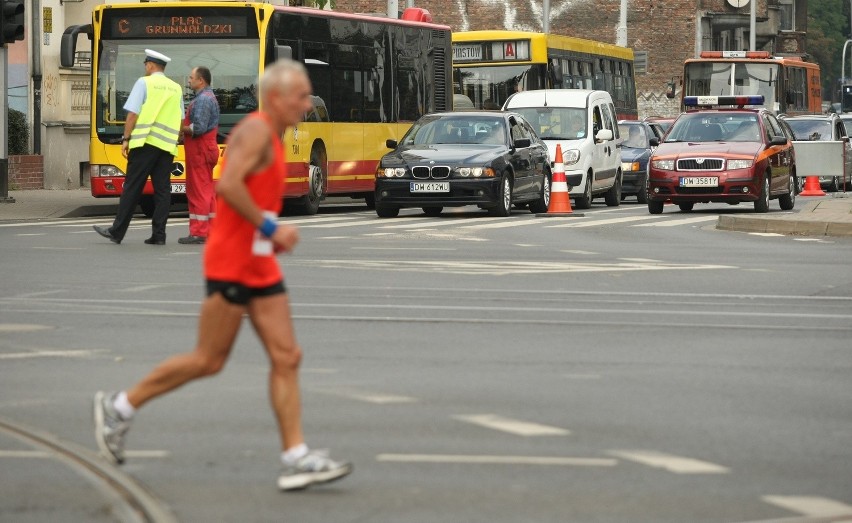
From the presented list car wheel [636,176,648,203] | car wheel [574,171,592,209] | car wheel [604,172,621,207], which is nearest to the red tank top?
car wheel [574,171,592,209]

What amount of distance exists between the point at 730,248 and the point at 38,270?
769cm

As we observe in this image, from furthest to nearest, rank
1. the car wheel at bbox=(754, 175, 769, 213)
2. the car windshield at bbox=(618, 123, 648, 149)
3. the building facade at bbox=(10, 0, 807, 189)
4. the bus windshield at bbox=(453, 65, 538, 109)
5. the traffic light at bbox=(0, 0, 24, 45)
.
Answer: the building facade at bbox=(10, 0, 807, 189) → the bus windshield at bbox=(453, 65, 538, 109) → the car windshield at bbox=(618, 123, 648, 149) → the car wheel at bbox=(754, 175, 769, 213) → the traffic light at bbox=(0, 0, 24, 45)

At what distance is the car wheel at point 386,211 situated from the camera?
27.7 m

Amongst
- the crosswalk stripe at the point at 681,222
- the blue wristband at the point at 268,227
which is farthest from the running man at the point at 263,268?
the crosswalk stripe at the point at 681,222

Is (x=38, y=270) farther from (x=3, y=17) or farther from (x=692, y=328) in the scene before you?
(x=3, y=17)

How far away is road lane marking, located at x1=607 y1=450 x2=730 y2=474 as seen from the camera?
729cm

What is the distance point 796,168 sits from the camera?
32.8 m

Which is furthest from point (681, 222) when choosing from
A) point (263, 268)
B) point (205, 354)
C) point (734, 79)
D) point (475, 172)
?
point (734, 79)

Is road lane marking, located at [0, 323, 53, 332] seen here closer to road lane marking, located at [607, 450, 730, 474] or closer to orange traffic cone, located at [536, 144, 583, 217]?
road lane marking, located at [607, 450, 730, 474]

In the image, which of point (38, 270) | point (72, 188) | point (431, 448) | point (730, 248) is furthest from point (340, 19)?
point (431, 448)

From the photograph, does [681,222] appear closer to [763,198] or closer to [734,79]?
[763,198]

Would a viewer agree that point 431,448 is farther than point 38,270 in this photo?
No

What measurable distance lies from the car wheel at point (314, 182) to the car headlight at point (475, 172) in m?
3.15

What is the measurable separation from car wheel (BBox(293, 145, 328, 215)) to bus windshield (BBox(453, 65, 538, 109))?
919cm
